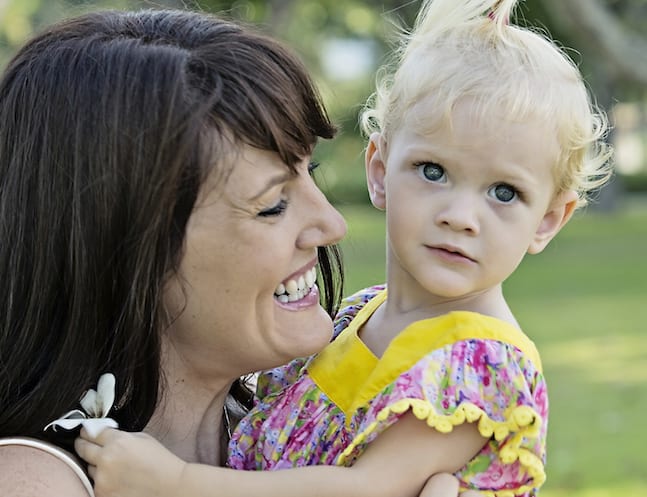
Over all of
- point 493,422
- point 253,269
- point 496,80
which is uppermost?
point 496,80

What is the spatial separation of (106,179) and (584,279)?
1516cm

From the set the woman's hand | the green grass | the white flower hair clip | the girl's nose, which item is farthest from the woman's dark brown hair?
the green grass

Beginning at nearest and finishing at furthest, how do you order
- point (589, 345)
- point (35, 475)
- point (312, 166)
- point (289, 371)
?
point (35, 475) → point (312, 166) → point (289, 371) → point (589, 345)

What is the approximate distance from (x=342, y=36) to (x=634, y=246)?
1780 centimetres

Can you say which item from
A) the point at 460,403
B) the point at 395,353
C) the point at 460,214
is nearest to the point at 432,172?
the point at 460,214

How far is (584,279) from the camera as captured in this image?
1694 cm

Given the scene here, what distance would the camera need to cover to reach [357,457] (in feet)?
7.84

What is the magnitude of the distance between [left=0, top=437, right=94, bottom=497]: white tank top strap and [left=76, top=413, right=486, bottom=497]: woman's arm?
0.02 metres

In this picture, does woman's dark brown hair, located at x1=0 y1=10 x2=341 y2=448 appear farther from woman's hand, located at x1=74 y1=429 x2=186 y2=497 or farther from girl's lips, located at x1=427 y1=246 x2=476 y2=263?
girl's lips, located at x1=427 y1=246 x2=476 y2=263

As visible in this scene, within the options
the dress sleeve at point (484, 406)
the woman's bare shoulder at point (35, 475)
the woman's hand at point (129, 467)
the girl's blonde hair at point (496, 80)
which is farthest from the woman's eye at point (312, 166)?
the woman's bare shoulder at point (35, 475)

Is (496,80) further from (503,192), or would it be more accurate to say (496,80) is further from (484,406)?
(484,406)

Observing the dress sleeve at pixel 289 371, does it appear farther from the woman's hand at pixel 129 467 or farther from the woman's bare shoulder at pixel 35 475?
the woman's bare shoulder at pixel 35 475

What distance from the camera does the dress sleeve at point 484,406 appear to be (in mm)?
2271

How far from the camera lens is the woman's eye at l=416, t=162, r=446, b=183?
7.98 ft
